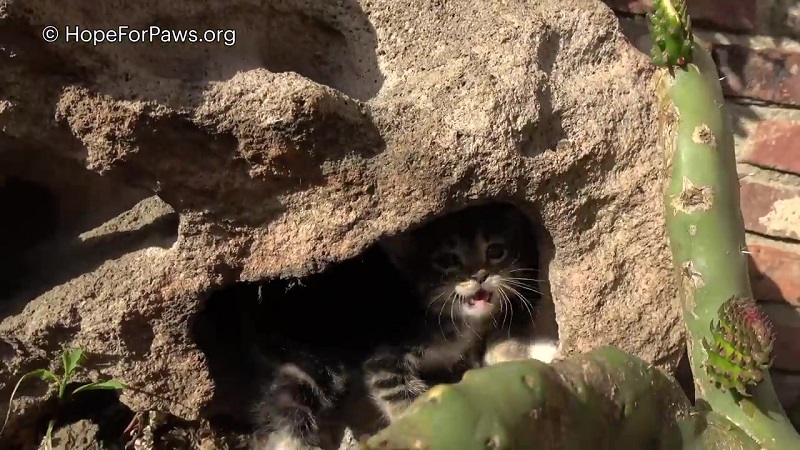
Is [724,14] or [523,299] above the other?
[724,14]

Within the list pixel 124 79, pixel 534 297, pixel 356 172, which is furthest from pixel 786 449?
pixel 124 79

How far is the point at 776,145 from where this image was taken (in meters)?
1.25

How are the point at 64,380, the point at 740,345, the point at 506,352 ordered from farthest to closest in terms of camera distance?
the point at 506,352 < the point at 64,380 < the point at 740,345

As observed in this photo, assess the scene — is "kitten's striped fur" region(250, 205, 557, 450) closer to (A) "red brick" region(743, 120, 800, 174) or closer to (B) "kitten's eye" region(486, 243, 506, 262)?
(B) "kitten's eye" region(486, 243, 506, 262)

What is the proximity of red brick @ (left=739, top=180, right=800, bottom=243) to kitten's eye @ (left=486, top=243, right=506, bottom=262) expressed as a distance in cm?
46

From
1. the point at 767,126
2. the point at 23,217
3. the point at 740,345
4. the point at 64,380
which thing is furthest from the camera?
the point at 767,126

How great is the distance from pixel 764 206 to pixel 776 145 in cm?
11

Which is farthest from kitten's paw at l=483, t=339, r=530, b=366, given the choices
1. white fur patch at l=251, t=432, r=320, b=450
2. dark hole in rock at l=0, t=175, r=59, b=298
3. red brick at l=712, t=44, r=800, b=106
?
dark hole in rock at l=0, t=175, r=59, b=298

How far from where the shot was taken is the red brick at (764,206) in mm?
1258

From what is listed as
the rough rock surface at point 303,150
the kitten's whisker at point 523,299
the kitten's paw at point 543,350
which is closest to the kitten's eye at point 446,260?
the kitten's whisker at point 523,299

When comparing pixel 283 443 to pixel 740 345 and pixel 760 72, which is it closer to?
pixel 740 345

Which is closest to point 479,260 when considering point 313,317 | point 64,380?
point 313,317

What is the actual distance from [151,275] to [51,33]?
0.30m

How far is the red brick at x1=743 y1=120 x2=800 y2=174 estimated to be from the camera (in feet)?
4.06
